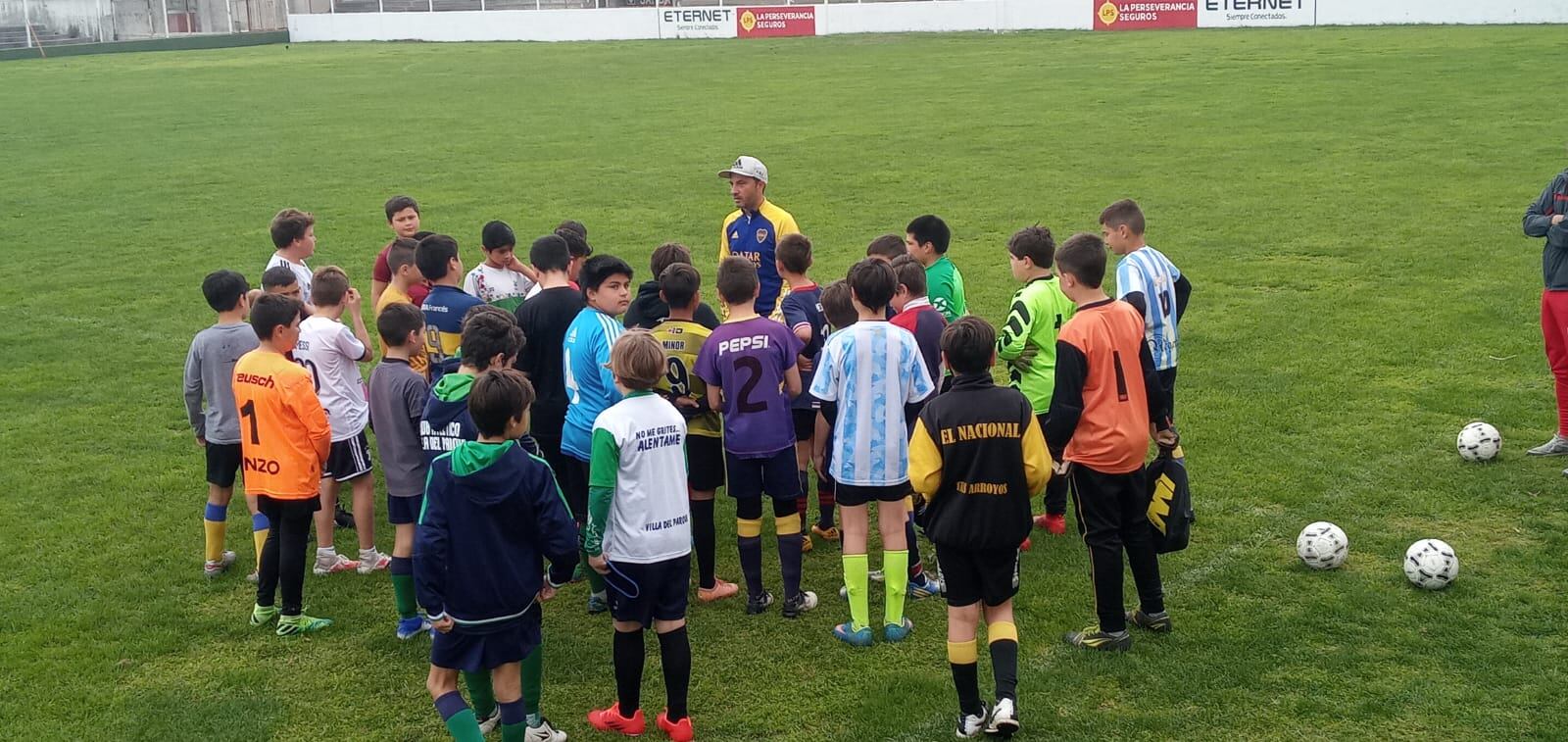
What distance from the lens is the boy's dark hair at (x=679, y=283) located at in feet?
20.4

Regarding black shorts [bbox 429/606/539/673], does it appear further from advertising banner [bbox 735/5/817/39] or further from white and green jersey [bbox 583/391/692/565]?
advertising banner [bbox 735/5/817/39]

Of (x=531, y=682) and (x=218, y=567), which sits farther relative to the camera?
(x=218, y=567)

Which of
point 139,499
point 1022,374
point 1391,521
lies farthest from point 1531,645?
point 139,499

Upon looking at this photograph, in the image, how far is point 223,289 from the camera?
6.93 meters

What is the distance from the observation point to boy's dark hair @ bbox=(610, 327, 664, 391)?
5.17m

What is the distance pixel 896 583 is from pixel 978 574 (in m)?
0.90

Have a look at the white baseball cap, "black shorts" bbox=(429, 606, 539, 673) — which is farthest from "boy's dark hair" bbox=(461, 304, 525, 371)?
the white baseball cap

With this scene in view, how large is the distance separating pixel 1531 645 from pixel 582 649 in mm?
4420

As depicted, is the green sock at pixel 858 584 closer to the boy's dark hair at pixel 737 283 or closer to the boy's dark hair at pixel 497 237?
the boy's dark hair at pixel 737 283

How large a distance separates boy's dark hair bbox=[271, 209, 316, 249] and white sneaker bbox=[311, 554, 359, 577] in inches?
83.5

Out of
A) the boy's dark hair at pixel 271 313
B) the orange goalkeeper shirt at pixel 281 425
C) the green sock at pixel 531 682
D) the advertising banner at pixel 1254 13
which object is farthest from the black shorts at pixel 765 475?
the advertising banner at pixel 1254 13

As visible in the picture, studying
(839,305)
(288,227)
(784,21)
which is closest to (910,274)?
(839,305)

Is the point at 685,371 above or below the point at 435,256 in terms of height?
below

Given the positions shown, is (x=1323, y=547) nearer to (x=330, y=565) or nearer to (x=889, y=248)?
(x=889, y=248)
